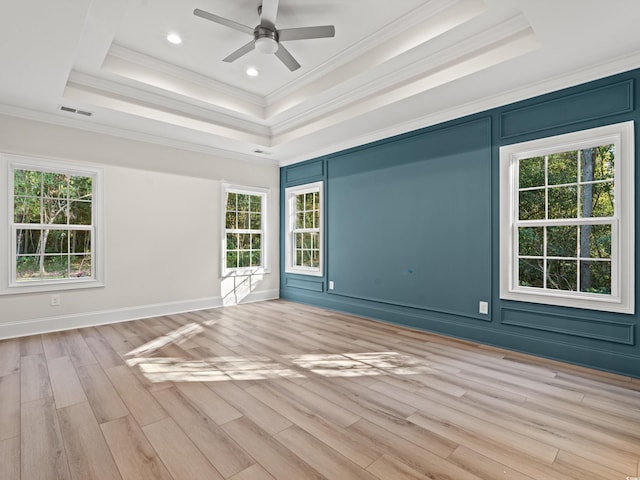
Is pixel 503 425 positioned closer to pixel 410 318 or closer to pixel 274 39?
pixel 410 318

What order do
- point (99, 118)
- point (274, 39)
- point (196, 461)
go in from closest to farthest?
point (196, 461) < point (274, 39) < point (99, 118)

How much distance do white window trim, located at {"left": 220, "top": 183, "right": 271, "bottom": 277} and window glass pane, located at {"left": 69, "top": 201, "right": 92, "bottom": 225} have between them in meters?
1.84

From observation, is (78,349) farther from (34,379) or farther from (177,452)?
(177,452)

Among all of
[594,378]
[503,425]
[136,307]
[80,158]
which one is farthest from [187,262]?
[594,378]

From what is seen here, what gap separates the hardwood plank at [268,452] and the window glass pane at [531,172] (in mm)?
3276

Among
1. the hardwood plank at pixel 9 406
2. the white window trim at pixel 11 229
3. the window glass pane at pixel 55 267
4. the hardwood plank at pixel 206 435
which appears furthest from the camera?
the window glass pane at pixel 55 267

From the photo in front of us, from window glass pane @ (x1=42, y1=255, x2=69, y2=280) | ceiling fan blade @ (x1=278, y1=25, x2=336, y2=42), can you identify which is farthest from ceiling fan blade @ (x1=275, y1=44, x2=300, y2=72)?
window glass pane @ (x1=42, y1=255, x2=69, y2=280)

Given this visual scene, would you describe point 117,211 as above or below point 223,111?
below

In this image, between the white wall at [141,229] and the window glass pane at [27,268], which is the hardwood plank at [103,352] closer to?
the white wall at [141,229]

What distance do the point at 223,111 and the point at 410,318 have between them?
3.73 meters

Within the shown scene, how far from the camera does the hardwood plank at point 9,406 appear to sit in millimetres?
1876

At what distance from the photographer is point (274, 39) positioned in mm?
2854

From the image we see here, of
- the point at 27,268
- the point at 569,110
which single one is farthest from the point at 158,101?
the point at 569,110

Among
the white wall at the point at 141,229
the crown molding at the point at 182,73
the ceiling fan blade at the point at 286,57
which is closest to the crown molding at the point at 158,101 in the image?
the crown molding at the point at 182,73
